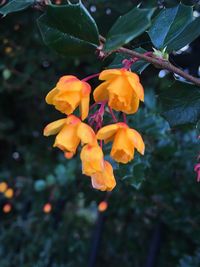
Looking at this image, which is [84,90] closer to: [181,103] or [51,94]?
[51,94]

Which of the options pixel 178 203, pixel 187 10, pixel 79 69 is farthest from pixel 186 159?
pixel 187 10

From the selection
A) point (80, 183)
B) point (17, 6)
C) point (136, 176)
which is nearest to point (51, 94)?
point (17, 6)

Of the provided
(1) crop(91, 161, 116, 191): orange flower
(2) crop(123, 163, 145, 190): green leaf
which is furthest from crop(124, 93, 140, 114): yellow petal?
(2) crop(123, 163, 145, 190): green leaf

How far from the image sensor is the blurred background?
1.35m

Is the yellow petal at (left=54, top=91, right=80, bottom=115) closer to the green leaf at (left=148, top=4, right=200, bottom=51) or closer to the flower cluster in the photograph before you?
the flower cluster

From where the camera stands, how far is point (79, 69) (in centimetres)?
182

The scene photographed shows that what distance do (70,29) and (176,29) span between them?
186mm

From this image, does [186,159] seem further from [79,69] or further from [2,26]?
[2,26]

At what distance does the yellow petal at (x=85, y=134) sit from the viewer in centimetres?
67

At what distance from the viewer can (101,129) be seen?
682 millimetres

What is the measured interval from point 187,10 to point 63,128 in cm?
27

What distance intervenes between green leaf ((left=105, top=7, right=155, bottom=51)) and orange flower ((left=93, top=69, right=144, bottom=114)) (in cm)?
4

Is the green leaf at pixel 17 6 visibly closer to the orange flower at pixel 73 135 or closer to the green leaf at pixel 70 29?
the green leaf at pixel 70 29

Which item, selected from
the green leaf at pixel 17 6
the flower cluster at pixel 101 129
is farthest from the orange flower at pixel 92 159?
the green leaf at pixel 17 6
